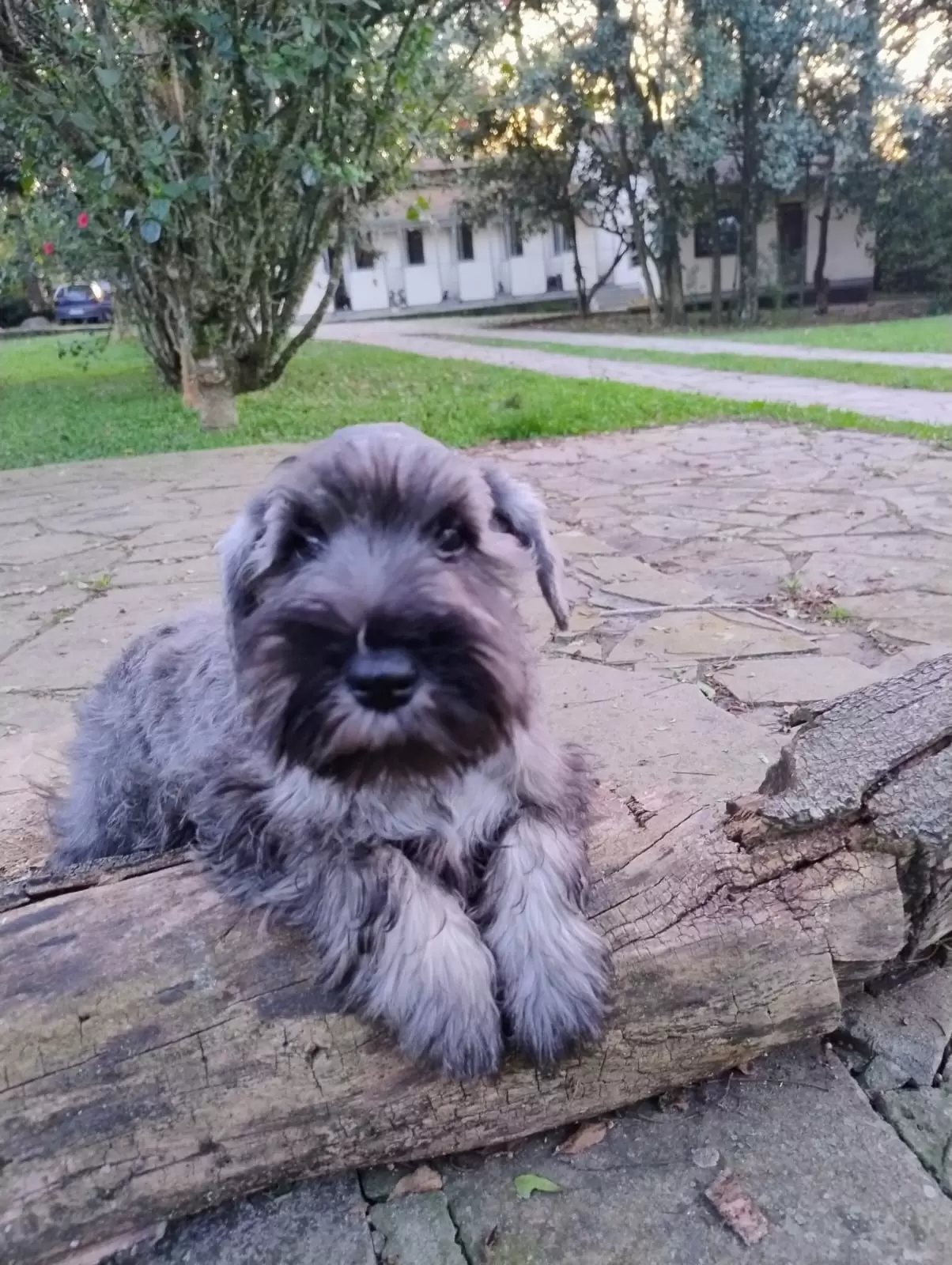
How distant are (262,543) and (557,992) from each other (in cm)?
109

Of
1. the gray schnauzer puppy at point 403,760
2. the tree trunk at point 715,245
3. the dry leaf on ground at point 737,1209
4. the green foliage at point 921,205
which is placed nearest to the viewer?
the dry leaf on ground at point 737,1209

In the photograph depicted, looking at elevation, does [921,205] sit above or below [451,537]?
above

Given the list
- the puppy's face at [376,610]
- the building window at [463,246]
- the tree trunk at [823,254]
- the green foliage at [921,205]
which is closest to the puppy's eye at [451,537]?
the puppy's face at [376,610]

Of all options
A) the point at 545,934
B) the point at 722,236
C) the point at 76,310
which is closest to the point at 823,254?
the point at 722,236

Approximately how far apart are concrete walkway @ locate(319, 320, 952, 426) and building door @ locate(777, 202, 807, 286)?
968cm

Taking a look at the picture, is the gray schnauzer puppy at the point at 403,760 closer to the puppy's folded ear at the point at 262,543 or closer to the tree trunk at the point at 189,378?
→ the puppy's folded ear at the point at 262,543

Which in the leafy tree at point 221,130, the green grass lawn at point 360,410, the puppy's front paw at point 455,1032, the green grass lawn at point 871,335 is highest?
the leafy tree at point 221,130

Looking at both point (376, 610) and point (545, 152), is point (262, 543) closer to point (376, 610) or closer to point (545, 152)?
point (376, 610)

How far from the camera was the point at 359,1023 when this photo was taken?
2.00 meters

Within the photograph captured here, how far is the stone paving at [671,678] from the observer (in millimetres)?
1896

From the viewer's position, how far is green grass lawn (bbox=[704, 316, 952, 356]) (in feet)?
60.9

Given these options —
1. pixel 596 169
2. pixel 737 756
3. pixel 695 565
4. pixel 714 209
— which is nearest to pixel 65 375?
pixel 596 169

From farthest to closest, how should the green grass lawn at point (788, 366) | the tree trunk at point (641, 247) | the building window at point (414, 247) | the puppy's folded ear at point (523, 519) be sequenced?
the building window at point (414, 247), the tree trunk at point (641, 247), the green grass lawn at point (788, 366), the puppy's folded ear at point (523, 519)

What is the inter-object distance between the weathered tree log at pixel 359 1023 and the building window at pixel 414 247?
159ft
